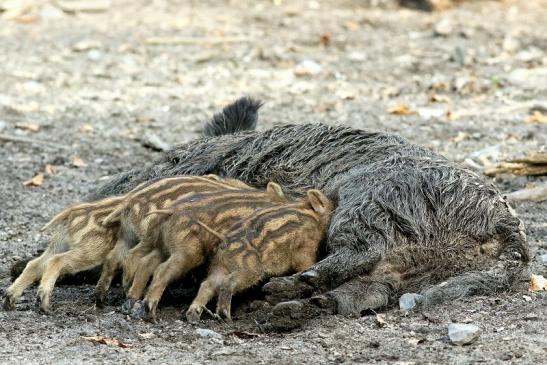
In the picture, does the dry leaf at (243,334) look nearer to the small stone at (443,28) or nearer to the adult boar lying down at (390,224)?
the adult boar lying down at (390,224)

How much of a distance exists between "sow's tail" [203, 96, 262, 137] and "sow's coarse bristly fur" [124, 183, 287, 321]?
2071mm

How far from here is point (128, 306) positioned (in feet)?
17.4

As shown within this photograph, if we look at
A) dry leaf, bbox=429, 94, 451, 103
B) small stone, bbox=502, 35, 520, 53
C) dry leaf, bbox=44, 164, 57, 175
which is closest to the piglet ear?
dry leaf, bbox=44, 164, 57, 175

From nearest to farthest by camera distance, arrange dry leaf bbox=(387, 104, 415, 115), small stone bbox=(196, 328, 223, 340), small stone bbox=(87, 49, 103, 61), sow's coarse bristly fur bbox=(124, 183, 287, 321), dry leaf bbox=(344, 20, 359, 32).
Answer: small stone bbox=(196, 328, 223, 340) < sow's coarse bristly fur bbox=(124, 183, 287, 321) < dry leaf bbox=(387, 104, 415, 115) < small stone bbox=(87, 49, 103, 61) < dry leaf bbox=(344, 20, 359, 32)

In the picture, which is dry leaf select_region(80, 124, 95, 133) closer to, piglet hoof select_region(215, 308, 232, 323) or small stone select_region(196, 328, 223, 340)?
piglet hoof select_region(215, 308, 232, 323)

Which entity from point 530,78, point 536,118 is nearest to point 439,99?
point 536,118

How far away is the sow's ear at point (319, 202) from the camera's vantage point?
5695mm

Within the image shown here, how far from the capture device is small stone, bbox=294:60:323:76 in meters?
11.8

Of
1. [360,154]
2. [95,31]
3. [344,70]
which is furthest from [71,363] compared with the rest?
[95,31]

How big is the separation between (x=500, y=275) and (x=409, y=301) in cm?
56

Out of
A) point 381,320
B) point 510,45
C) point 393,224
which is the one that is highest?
point 393,224

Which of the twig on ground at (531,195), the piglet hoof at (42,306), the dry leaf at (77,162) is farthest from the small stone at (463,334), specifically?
the dry leaf at (77,162)

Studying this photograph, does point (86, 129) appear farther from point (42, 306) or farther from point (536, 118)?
point (42, 306)

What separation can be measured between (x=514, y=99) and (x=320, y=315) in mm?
6023
